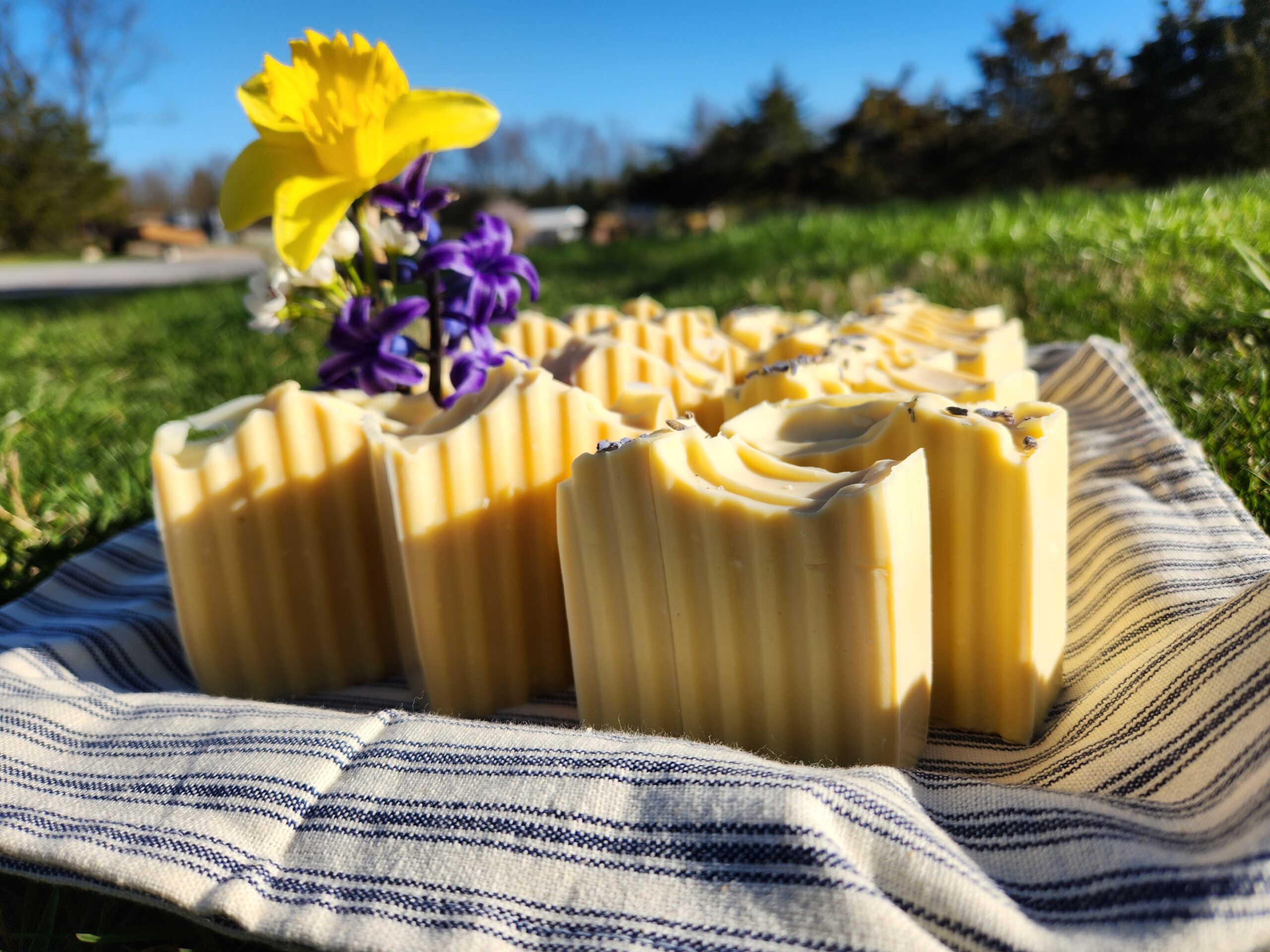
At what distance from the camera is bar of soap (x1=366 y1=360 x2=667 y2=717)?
101 centimetres

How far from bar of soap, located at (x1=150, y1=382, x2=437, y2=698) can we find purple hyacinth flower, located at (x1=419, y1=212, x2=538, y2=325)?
0.17m

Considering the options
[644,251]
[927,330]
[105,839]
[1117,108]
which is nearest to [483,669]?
[105,839]

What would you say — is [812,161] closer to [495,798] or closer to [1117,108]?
[1117,108]

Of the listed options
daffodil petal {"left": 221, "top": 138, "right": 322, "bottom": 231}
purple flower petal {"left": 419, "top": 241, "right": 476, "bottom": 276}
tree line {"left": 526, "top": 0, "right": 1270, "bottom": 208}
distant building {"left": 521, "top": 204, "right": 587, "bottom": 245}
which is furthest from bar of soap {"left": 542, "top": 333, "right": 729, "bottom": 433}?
distant building {"left": 521, "top": 204, "right": 587, "bottom": 245}

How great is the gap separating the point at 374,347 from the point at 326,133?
0.87 ft

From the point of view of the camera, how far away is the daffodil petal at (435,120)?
3.69 feet

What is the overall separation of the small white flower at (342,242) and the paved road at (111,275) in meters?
8.83

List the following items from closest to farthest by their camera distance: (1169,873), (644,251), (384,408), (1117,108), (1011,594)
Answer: (1169,873), (1011,594), (384,408), (1117,108), (644,251)

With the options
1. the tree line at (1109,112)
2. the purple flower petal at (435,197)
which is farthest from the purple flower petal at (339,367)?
the tree line at (1109,112)

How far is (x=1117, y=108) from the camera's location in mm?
2293

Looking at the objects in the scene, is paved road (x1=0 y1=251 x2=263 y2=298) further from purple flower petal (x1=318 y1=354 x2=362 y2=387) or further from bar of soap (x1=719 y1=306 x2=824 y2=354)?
→ purple flower petal (x1=318 y1=354 x2=362 y2=387)

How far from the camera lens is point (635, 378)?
1.41m

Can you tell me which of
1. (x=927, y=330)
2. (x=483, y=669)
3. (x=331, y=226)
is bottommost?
(x=483, y=669)

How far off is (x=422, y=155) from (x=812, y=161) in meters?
12.1
